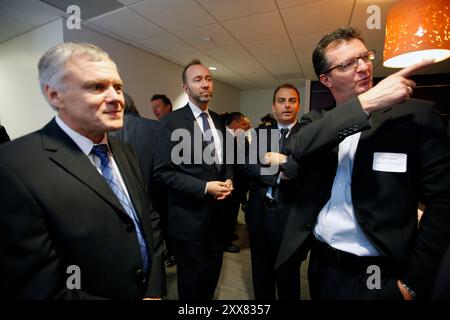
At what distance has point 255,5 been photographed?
9.12 ft

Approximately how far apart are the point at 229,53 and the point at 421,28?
349 centimetres

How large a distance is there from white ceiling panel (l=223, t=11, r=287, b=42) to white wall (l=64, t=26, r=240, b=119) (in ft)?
6.11

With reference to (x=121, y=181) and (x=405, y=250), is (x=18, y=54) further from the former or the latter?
(x=405, y=250)

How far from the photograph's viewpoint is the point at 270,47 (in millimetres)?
4215

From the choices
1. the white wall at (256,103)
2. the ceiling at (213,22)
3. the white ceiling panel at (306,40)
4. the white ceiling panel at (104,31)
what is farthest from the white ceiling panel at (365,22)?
the white wall at (256,103)

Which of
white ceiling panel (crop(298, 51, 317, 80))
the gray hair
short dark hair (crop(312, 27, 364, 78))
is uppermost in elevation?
white ceiling panel (crop(298, 51, 317, 80))

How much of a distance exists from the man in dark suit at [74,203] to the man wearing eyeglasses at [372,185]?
0.73 m

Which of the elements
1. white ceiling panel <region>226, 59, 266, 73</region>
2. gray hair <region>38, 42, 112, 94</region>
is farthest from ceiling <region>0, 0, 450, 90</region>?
gray hair <region>38, 42, 112, 94</region>

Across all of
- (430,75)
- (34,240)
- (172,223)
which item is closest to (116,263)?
(34,240)

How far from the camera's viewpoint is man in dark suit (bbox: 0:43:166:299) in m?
0.69

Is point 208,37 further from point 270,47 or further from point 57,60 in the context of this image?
point 57,60

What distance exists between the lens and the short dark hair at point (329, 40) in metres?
1.04

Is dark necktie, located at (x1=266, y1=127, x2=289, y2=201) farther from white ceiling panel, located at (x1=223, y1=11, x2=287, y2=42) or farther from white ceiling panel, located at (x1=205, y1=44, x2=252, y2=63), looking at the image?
white ceiling panel, located at (x1=205, y1=44, x2=252, y2=63)

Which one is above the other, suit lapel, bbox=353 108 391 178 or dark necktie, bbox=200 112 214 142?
dark necktie, bbox=200 112 214 142
